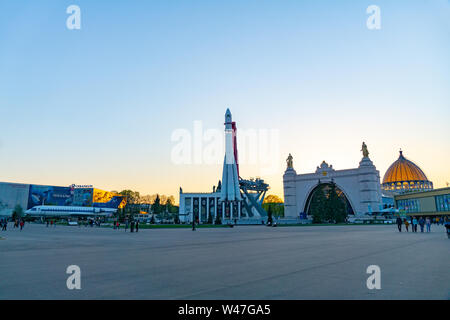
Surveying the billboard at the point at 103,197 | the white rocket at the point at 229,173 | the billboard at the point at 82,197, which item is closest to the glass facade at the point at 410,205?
the white rocket at the point at 229,173

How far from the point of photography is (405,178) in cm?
13525

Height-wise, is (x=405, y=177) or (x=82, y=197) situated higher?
(x=405, y=177)

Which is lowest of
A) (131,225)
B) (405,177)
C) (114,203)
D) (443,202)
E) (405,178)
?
(131,225)

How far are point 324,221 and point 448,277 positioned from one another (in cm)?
7330

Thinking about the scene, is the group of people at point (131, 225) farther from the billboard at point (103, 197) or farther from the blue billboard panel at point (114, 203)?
the blue billboard panel at point (114, 203)

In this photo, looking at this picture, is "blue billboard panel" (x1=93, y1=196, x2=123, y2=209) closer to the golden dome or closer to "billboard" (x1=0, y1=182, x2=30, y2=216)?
"billboard" (x1=0, y1=182, x2=30, y2=216)

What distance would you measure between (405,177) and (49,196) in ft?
523

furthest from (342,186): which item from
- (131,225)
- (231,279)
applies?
(231,279)

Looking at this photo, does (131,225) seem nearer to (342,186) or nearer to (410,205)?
(342,186)

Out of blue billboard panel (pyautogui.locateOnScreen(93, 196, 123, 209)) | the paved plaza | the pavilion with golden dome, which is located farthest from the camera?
blue billboard panel (pyautogui.locateOnScreen(93, 196, 123, 209))

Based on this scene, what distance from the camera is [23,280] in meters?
7.92

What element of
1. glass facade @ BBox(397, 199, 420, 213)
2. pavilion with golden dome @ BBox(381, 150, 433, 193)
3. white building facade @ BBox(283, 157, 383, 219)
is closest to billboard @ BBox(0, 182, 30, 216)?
white building facade @ BBox(283, 157, 383, 219)

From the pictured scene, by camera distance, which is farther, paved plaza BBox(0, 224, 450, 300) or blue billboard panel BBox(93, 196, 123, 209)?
blue billboard panel BBox(93, 196, 123, 209)

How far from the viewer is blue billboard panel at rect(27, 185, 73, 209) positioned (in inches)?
5167
